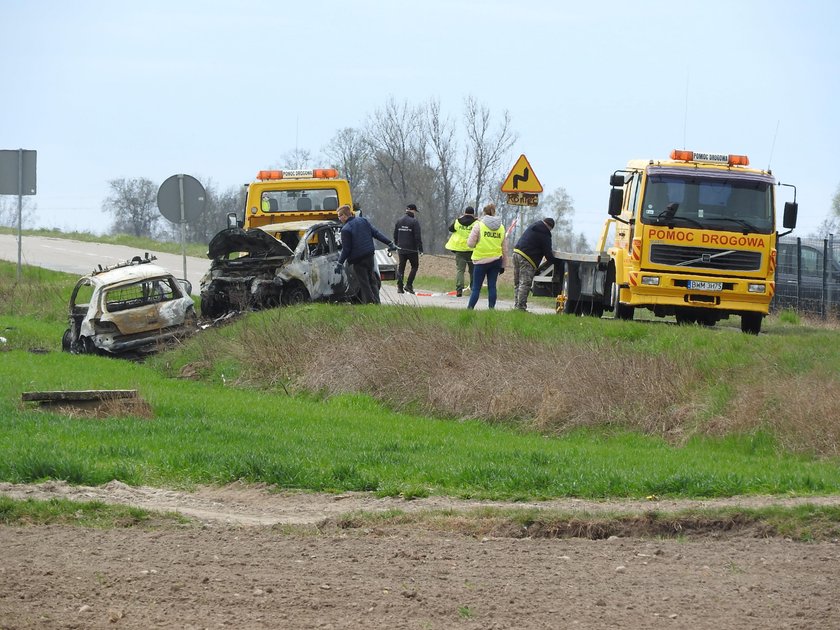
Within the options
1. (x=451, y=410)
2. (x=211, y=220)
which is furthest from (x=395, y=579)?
(x=211, y=220)

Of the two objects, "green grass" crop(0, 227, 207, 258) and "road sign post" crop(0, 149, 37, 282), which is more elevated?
"road sign post" crop(0, 149, 37, 282)

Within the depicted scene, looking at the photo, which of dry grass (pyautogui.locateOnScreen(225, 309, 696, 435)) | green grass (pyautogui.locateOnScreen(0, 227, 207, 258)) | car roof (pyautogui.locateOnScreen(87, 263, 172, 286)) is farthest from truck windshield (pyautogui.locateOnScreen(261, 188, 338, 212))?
green grass (pyautogui.locateOnScreen(0, 227, 207, 258))

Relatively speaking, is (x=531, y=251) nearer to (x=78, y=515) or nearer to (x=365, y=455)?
(x=365, y=455)

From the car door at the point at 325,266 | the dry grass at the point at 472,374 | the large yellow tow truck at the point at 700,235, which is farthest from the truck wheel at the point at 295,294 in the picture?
the large yellow tow truck at the point at 700,235

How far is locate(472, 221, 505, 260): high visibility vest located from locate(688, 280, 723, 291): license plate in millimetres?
3197

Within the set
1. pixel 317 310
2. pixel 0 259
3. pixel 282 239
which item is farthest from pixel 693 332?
pixel 0 259

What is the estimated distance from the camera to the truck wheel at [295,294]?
69.7ft

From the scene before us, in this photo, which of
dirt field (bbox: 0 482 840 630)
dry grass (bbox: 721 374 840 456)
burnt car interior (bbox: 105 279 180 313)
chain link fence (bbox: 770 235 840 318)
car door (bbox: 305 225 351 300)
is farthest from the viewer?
chain link fence (bbox: 770 235 840 318)

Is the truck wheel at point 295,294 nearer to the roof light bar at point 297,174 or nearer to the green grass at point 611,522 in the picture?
the roof light bar at point 297,174

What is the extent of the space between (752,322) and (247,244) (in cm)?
849

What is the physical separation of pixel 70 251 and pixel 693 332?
33.0 m

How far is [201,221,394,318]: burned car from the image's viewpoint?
69.0 feet

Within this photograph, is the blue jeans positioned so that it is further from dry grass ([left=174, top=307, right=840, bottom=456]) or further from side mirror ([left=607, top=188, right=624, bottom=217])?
dry grass ([left=174, top=307, right=840, bottom=456])

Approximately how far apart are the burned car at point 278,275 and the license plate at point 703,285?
5.83 meters
